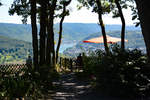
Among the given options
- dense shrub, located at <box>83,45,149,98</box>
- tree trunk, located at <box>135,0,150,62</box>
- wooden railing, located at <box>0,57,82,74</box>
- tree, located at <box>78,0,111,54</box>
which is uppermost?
tree, located at <box>78,0,111,54</box>

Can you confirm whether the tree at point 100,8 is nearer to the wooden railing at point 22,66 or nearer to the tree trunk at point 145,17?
the wooden railing at point 22,66

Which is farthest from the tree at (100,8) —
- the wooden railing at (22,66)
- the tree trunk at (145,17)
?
the tree trunk at (145,17)

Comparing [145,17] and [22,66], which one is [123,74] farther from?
[22,66]

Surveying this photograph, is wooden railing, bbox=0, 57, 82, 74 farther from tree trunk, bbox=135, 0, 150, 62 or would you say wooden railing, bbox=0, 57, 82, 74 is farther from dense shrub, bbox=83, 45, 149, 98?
tree trunk, bbox=135, 0, 150, 62

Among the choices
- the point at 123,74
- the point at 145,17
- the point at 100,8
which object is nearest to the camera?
the point at 145,17

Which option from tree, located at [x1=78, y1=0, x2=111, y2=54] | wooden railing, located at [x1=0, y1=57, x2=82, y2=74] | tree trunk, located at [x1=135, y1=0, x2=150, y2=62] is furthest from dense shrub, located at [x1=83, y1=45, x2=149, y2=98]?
wooden railing, located at [x1=0, y1=57, x2=82, y2=74]

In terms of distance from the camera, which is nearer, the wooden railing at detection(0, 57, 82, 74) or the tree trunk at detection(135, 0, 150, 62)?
the tree trunk at detection(135, 0, 150, 62)

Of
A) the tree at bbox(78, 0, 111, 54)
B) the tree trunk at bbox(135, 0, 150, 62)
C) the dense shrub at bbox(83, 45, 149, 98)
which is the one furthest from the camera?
the tree at bbox(78, 0, 111, 54)

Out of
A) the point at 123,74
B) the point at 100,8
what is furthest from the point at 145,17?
the point at 100,8

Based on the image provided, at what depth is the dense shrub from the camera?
7180 millimetres

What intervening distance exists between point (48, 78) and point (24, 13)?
8.28 metres

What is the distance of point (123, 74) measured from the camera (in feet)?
24.4

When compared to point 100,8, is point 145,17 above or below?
below

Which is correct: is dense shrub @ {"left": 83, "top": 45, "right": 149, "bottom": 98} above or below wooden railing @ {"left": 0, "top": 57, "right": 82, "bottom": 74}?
above
